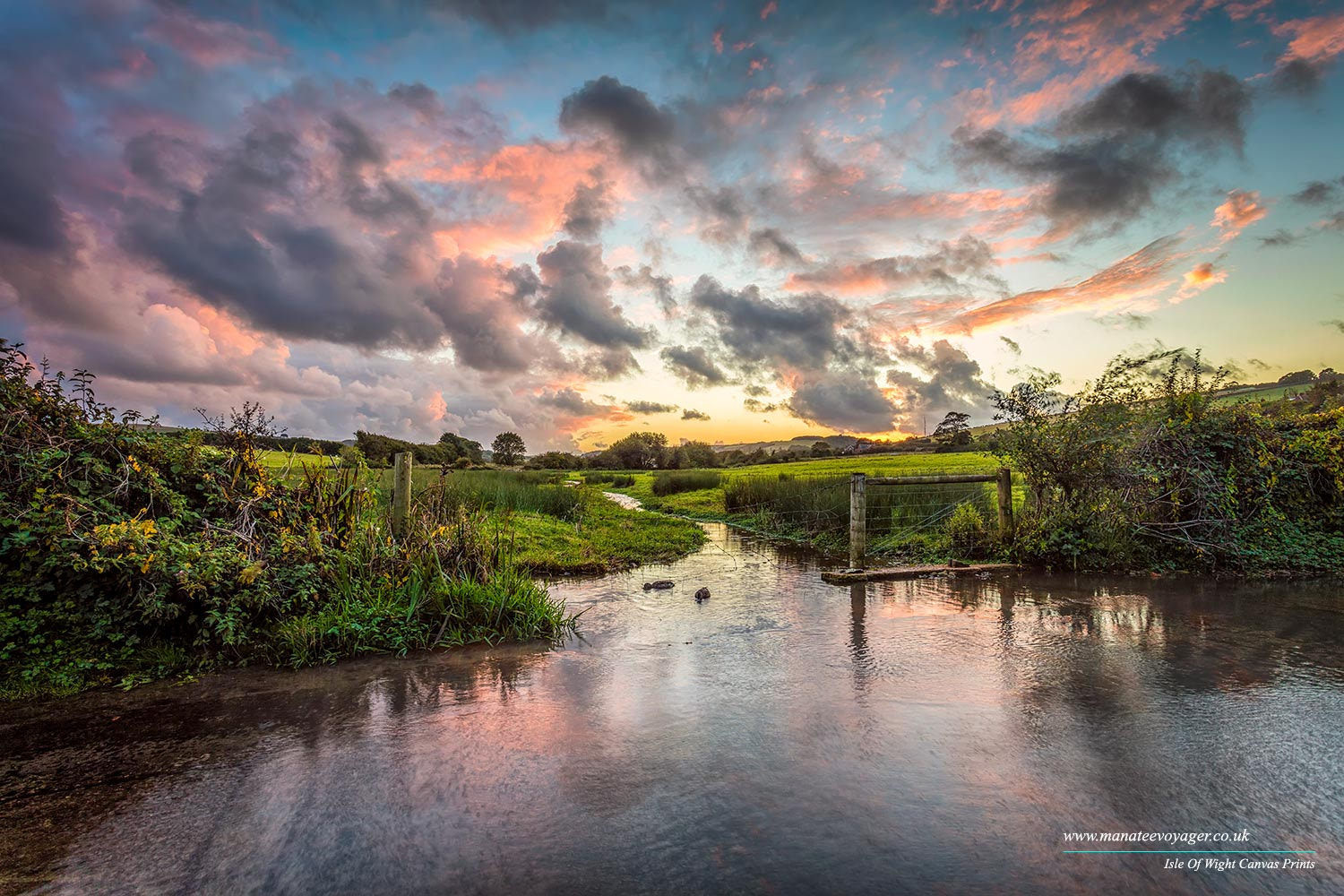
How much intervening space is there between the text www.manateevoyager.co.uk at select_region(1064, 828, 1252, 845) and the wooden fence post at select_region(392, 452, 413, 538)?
7.31 metres

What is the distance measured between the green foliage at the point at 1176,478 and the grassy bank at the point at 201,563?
8.95m

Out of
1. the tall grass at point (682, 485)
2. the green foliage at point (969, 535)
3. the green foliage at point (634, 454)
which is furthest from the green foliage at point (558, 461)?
the green foliage at point (969, 535)

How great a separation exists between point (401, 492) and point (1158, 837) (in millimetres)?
7838

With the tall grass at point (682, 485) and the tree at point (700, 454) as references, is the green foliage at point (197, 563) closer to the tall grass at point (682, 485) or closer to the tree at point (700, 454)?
the tall grass at point (682, 485)

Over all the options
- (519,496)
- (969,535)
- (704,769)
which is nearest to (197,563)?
(704,769)

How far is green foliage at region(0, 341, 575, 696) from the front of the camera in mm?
5488

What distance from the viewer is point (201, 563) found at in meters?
5.79

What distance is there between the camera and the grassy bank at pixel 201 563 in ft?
18.0

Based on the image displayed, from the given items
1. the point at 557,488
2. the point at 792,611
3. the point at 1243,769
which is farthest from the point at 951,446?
the point at 1243,769

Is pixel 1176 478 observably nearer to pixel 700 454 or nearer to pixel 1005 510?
pixel 1005 510

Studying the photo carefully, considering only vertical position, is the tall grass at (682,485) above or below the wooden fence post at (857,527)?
above

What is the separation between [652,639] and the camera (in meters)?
6.87

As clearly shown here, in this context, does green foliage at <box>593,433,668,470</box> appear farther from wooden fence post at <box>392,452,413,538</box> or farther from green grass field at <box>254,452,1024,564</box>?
wooden fence post at <box>392,452,413,538</box>

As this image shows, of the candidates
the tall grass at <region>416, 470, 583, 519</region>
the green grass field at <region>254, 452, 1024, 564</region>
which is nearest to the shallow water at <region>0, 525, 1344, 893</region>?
the green grass field at <region>254, 452, 1024, 564</region>
